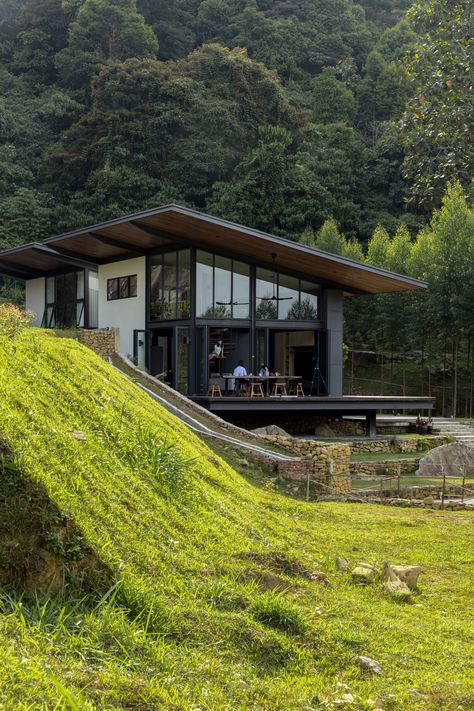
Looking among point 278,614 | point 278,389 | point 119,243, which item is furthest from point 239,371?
point 278,614

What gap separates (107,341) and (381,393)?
1900 centimetres

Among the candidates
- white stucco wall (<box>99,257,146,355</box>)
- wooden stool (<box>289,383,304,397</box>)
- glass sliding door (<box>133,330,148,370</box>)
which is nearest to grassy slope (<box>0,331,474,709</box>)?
wooden stool (<box>289,383,304,397</box>)

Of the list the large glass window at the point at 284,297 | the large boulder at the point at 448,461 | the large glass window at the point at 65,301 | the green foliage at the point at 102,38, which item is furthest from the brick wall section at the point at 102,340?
the green foliage at the point at 102,38

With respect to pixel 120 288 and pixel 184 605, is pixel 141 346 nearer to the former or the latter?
pixel 120 288

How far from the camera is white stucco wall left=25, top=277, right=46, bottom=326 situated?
31.0 meters

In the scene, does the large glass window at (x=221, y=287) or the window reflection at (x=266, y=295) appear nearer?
the large glass window at (x=221, y=287)

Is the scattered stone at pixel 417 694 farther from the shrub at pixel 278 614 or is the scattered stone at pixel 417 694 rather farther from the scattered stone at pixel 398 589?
the scattered stone at pixel 398 589

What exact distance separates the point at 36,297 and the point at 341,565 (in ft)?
89.5

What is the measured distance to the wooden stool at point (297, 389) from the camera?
2431cm

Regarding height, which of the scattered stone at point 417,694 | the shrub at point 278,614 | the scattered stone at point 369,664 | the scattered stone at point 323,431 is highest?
the shrub at point 278,614

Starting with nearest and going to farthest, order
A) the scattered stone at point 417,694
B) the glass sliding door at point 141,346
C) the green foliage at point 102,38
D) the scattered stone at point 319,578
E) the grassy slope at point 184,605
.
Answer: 1. the grassy slope at point 184,605
2. the scattered stone at point 417,694
3. the scattered stone at point 319,578
4. the glass sliding door at point 141,346
5. the green foliage at point 102,38

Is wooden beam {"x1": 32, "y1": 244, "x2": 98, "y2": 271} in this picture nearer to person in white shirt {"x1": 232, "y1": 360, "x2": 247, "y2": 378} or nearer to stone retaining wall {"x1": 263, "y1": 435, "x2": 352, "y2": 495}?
person in white shirt {"x1": 232, "y1": 360, "x2": 247, "y2": 378}

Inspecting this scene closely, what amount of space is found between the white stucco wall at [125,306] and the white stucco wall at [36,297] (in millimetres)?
4490

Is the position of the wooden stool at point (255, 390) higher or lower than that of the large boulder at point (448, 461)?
higher
